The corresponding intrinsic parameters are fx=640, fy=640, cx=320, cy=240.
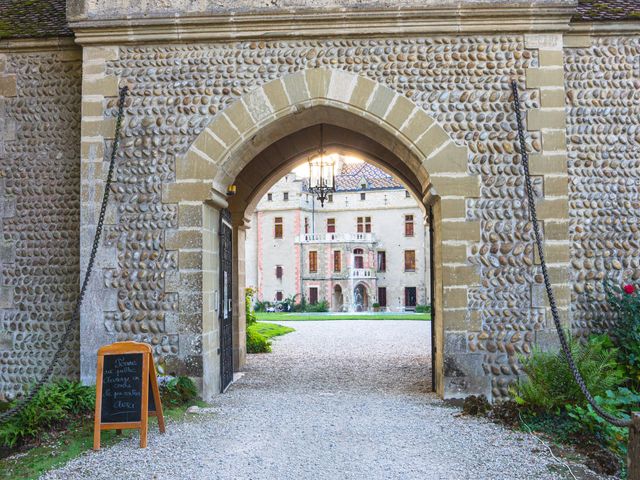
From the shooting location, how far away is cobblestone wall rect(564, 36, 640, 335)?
279 inches

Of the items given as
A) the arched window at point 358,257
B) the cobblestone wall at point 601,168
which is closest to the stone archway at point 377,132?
the cobblestone wall at point 601,168

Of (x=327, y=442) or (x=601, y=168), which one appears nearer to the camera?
(x=327, y=442)

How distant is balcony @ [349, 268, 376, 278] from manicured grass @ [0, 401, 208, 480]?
3430 centimetres

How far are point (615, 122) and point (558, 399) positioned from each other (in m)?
3.33

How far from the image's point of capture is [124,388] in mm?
5418

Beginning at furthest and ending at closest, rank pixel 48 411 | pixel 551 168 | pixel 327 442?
1. pixel 551 168
2. pixel 48 411
3. pixel 327 442

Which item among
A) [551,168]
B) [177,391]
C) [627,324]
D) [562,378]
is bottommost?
[177,391]

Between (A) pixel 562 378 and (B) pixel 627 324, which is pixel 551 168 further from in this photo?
(A) pixel 562 378

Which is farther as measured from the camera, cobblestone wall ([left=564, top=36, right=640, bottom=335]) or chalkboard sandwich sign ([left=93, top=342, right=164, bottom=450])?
cobblestone wall ([left=564, top=36, right=640, bottom=335])

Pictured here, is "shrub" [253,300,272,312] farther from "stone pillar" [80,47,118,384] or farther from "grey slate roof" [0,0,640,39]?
"stone pillar" [80,47,118,384]

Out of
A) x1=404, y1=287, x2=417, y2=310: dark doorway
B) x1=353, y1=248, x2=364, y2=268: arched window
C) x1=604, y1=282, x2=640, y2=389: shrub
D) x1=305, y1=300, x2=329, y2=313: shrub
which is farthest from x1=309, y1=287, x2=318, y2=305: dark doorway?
x1=604, y1=282, x2=640, y2=389: shrub

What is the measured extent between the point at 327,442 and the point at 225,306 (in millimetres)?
3159

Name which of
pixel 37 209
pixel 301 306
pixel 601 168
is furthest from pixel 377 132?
pixel 301 306

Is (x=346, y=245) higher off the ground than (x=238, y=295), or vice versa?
(x=346, y=245)
